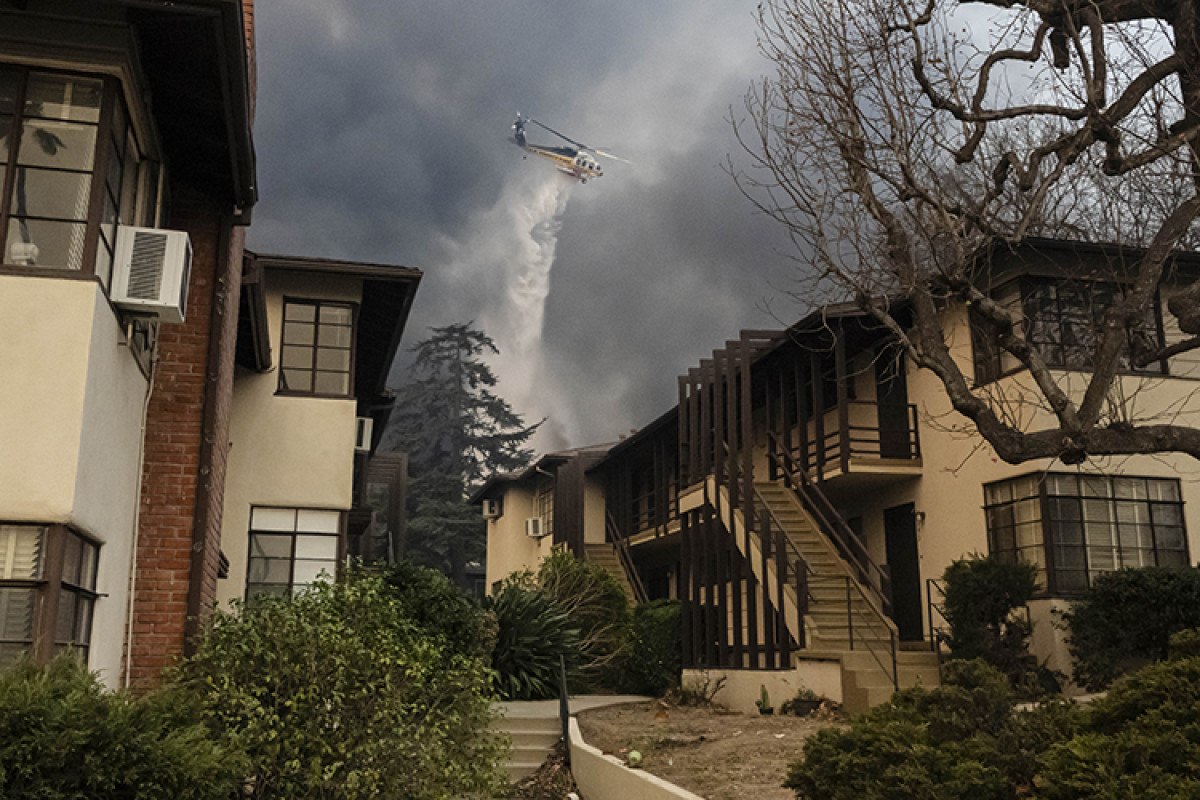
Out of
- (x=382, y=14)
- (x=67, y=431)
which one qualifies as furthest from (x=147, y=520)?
(x=382, y=14)

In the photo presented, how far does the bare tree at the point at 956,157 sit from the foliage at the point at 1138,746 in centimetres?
212

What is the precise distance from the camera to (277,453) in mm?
15953

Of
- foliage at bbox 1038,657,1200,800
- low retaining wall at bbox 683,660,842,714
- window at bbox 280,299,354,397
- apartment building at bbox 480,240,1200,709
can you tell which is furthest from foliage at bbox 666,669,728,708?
foliage at bbox 1038,657,1200,800

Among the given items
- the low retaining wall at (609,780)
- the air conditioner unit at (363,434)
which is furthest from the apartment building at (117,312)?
the air conditioner unit at (363,434)

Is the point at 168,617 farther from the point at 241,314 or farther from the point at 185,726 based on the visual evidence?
the point at 241,314

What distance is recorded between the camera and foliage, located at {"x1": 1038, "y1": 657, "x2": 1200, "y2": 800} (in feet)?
18.1

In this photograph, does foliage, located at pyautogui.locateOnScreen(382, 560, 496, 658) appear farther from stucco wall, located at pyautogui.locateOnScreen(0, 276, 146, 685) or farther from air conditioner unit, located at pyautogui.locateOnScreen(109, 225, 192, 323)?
stucco wall, located at pyautogui.locateOnScreen(0, 276, 146, 685)

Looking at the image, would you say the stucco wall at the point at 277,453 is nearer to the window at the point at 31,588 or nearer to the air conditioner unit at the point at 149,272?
the air conditioner unit at the point at 149,272

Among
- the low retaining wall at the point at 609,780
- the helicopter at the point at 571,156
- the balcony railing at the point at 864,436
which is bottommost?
the low retaining wall at the point at 609,780

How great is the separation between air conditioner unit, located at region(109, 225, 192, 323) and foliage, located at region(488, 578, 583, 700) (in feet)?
39.8

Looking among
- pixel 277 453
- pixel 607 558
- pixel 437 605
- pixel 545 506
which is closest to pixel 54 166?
pixel 277 453

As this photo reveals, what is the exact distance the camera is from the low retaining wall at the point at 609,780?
9.78 m

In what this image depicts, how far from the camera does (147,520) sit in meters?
9.17

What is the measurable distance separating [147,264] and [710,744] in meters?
8.17
